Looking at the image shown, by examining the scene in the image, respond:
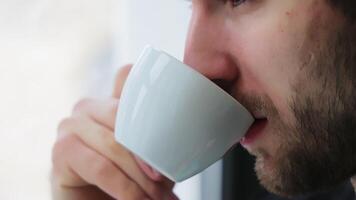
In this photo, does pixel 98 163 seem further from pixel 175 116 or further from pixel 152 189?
pixel 175 116

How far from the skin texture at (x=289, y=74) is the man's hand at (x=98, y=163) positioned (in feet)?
0.45

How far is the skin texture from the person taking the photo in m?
0.59

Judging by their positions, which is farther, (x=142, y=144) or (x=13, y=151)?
(x=13, y=151)

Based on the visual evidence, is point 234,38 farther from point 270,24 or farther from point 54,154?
point 54,154

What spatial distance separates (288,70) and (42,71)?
0.33m

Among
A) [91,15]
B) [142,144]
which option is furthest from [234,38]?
[91,15]

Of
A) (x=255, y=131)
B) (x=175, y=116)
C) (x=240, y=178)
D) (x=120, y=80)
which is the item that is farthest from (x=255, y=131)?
(x=240, y=178)

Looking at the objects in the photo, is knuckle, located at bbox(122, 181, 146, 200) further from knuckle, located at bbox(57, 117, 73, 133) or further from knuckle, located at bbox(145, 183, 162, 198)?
knuckle, located at bbox(57, 117, 73, 133)

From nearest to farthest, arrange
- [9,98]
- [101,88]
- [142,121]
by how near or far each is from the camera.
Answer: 1. [142,121]
2. [9,98]
3. [101,88]

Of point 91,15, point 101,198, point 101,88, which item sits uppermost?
point 91,15

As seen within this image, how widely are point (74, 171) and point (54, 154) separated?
0.03 meters

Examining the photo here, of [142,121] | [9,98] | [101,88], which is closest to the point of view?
[142,121]

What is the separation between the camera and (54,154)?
0.78 meters

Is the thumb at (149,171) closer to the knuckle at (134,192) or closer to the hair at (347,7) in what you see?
the knuckle at (134,192)
